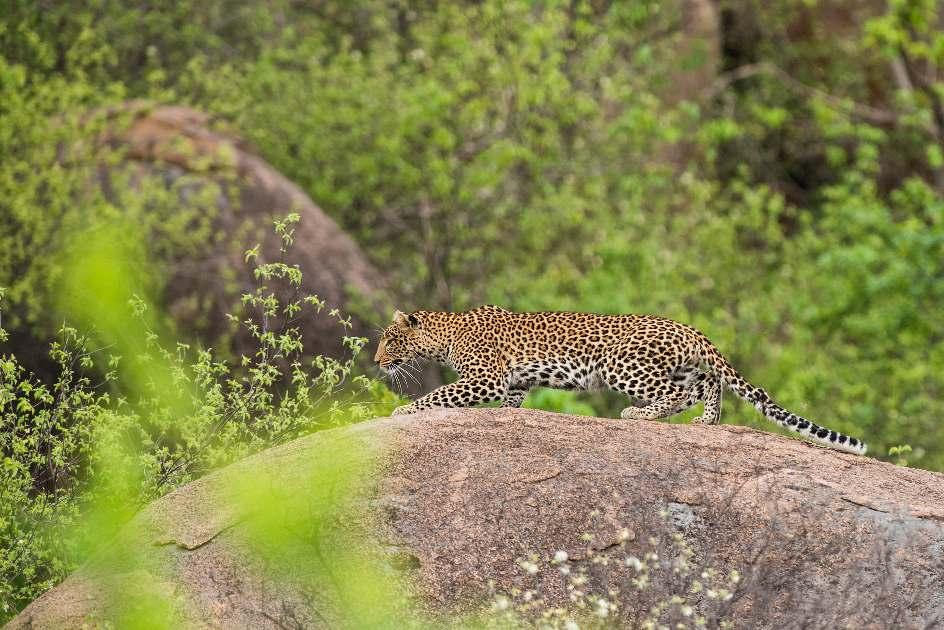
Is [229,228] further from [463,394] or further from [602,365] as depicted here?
[602,365]

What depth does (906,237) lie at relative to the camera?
77.4ft

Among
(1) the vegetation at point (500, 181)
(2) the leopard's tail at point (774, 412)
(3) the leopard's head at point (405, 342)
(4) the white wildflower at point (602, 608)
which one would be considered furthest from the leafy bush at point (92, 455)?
(1) the vegetation at point (500, 181)

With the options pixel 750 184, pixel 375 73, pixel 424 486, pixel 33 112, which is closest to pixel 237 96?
pixel 375 73

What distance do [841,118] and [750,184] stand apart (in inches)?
181

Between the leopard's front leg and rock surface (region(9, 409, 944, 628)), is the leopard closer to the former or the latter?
the leopard's front leg

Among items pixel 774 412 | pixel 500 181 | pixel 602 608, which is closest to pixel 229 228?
pixel 500 181

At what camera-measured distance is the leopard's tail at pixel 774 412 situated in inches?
447

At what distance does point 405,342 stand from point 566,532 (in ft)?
12.4

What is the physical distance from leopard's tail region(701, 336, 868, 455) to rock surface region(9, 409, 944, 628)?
0.87m

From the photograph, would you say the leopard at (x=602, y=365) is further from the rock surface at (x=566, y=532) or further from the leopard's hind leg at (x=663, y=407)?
the rock surface at (x=566, y=532)

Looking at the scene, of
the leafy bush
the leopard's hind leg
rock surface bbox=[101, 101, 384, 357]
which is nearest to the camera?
the leafy bush

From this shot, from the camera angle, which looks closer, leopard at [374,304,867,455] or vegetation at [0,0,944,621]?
leopard at [374,304,867,455]

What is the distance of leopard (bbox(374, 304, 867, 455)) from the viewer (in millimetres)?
12102

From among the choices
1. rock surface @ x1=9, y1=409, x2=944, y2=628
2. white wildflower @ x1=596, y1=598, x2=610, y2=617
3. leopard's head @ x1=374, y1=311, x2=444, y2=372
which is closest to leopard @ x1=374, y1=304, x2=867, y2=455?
leopard's head @ x1=374, y1=311, x2=444, y2=372
